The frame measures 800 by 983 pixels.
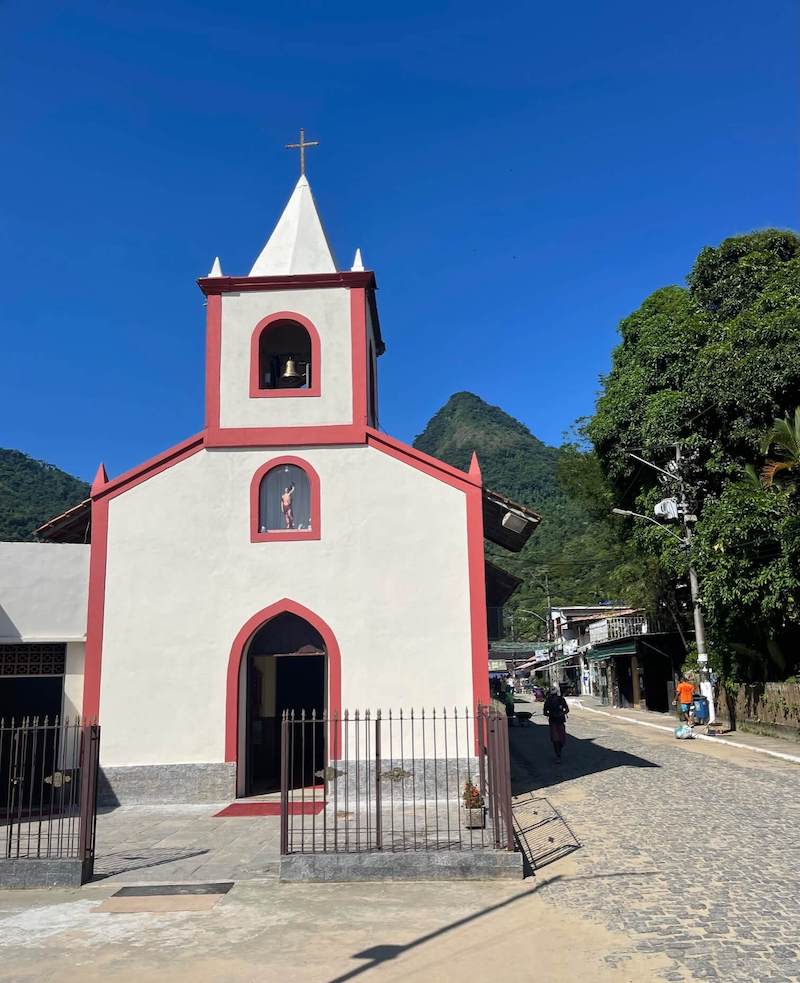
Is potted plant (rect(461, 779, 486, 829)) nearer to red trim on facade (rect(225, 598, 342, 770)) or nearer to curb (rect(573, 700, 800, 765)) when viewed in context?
red trim on facade (rect(225, 598, 342, 770))

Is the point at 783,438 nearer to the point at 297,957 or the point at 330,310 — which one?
the point at 330,310

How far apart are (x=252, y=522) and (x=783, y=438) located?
13.3m

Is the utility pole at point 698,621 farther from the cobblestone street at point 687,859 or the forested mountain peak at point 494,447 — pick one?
the forested mountain peak at point 494,447

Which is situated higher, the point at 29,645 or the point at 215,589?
the point at 215,589

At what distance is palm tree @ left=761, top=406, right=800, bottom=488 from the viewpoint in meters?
19.6

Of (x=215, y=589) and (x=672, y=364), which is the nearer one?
(x=215, y=589)

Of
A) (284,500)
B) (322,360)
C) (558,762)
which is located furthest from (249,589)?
(558,762)

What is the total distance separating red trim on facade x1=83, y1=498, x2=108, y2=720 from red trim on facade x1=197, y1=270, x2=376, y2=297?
453cm

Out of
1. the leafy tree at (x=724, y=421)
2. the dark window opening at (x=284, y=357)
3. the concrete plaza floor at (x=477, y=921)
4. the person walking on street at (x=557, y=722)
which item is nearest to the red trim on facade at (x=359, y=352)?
the dark window opening at (x=284, y=357)

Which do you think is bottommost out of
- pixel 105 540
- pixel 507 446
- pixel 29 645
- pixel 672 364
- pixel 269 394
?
pixel 29 645

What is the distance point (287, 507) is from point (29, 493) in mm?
53542

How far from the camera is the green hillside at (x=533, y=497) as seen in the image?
66.0 meters

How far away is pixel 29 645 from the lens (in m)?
14.1

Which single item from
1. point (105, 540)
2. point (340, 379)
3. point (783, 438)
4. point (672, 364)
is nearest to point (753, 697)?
point (783, 438)
